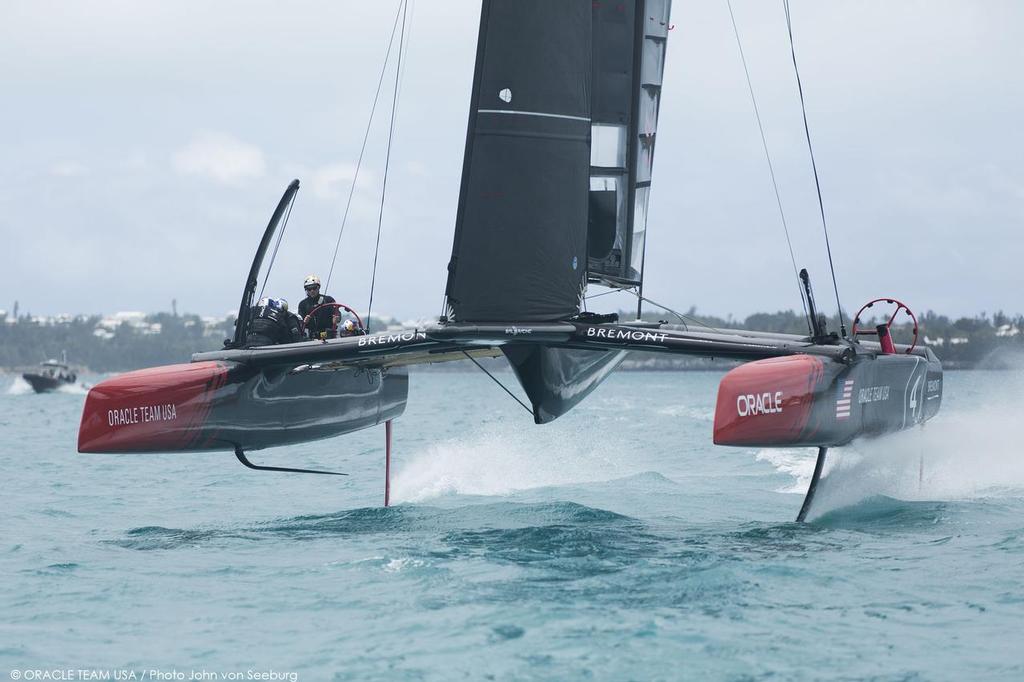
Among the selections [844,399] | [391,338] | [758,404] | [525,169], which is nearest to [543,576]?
[758,404]

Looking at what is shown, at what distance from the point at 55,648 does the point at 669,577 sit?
89.7 inches

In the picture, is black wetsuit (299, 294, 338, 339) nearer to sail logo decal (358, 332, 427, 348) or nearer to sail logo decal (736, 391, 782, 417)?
sail logo decal (358, 332, 427, 348)

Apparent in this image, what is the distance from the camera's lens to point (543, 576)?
4.59 metres

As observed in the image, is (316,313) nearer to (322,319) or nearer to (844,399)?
(322,319)

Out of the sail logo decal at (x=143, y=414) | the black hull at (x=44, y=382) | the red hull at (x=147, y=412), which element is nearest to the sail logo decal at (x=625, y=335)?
the red hull at (x=147, y=412)

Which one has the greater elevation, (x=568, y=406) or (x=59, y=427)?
(x=568, y=406)

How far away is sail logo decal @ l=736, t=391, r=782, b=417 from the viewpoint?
5301 mm

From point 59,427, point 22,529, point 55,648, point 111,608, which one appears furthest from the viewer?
point 59,427

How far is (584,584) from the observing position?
4.40 m

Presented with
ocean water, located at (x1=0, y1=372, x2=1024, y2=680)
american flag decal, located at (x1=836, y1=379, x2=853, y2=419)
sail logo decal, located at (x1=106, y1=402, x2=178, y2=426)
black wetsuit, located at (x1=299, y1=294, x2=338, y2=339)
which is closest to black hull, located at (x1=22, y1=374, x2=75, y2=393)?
ocean water, located at (x1=0, y1=372, x2=1024, y2=680)

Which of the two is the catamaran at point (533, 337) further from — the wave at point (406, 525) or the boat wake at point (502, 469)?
the boat wake at point (502, 469)

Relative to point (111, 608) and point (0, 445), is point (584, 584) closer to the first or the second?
point (111, 608)

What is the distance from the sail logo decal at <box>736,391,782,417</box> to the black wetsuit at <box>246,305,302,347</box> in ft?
9.62

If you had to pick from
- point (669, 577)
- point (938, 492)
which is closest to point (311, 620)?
point (669, 577)
